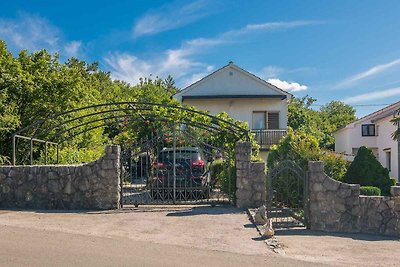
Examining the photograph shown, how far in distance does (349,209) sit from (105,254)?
617 cm

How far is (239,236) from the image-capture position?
9820mm

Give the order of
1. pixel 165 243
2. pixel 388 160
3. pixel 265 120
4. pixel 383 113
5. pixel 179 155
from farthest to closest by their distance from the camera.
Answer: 1. pixel 383 113
2. pixel 388 160
3. pixel 265 120
4. pixel 179 155
5. pixel 165 243

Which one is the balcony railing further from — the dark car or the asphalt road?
the asphalt road

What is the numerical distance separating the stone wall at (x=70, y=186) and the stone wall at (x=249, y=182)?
3.83m

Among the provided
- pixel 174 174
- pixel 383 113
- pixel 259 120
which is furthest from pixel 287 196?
pixel 383 113

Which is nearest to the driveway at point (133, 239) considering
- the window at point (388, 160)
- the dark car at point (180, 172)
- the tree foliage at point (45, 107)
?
the dark car at point (180, 172)

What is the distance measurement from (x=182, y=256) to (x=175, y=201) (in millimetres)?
7105

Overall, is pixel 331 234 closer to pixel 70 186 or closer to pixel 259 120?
pixel 70 186

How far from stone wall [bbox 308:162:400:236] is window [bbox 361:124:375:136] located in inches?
1178

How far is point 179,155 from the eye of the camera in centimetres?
1580

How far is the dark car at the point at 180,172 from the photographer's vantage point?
49.4 feet

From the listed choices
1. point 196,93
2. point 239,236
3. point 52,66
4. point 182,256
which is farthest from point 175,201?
point 196,93

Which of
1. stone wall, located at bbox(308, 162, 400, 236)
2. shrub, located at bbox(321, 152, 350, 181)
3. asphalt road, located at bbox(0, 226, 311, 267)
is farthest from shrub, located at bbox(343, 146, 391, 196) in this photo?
asphalt road, located at bbox(0, 226, 311, 267)

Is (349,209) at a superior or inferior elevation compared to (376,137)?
inferior
